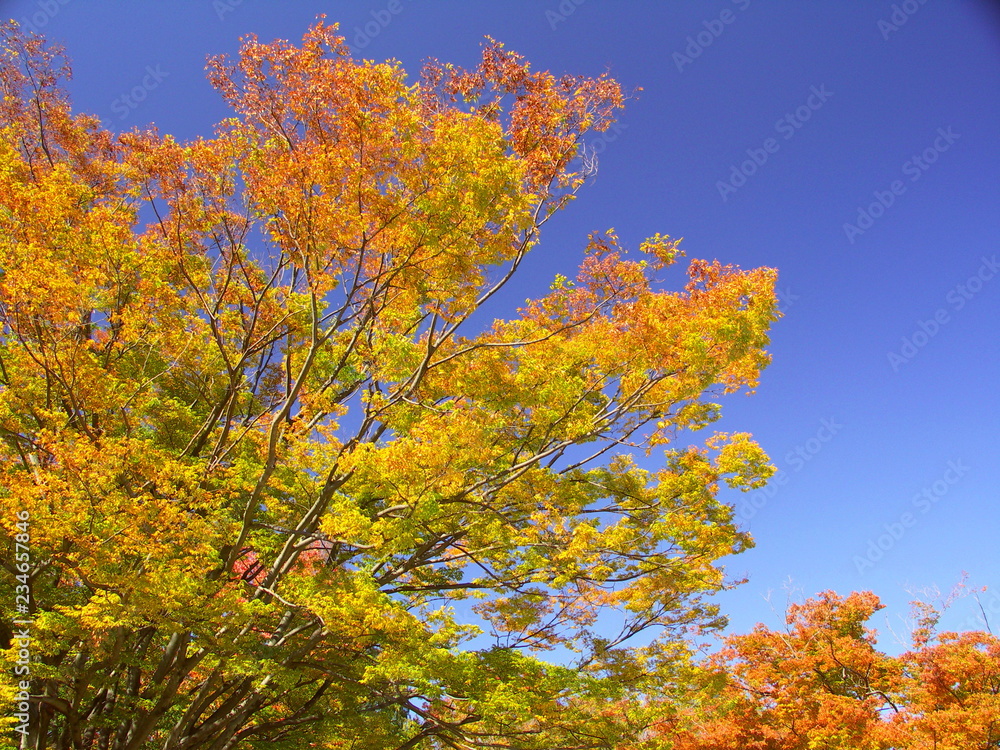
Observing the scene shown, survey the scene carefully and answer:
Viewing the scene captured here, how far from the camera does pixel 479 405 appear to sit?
8.20 metres

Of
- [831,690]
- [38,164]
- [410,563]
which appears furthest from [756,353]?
[831,690]

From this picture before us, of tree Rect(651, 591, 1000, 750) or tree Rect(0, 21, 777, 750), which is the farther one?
tree Rect(651, 591, 1000, 750)

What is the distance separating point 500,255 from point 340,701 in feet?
24.3

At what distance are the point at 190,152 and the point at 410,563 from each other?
609 centimetres

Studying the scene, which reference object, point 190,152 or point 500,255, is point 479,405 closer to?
point 500,255

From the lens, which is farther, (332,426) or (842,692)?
(842,692)

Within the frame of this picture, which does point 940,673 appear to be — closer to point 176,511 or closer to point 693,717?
point 693,717

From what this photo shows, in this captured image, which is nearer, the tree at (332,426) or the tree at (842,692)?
the tree at (332,426)

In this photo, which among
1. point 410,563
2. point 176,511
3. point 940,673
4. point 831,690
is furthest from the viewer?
point 831,690

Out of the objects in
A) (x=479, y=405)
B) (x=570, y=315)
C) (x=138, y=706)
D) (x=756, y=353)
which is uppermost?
(x=570, y=315)

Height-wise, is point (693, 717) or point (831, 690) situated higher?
point (831, 690)

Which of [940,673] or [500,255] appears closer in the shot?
[500,255]

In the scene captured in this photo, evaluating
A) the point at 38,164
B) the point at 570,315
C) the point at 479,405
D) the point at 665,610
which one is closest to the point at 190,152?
the point at 38,164

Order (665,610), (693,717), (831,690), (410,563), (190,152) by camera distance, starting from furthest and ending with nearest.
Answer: (831,690) → (693,717) → (665,610) → (410,563) → (190,152)
